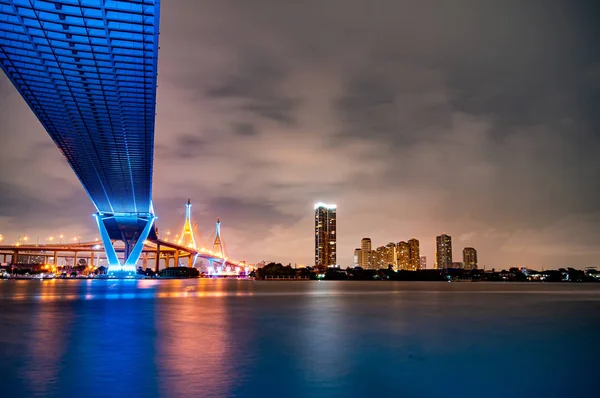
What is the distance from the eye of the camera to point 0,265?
16188 cm

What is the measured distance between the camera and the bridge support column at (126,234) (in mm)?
111812

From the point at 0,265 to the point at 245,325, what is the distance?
17348 cm

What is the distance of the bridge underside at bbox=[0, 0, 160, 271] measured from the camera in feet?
124

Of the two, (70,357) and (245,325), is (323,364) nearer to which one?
(70,357)

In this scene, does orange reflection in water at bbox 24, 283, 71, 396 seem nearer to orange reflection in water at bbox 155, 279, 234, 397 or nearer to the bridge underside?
orange reflection in water at bbox 155, 279, 234, 397

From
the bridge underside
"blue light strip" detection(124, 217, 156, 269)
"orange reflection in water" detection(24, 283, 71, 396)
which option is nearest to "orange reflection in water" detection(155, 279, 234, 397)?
"orange reflection in water" detection(24, 283, 71, 396)

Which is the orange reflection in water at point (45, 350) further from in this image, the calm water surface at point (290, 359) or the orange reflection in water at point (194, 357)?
the orange reflection in water at point (194, 357)

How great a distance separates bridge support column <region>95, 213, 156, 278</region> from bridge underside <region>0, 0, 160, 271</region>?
25.2 metres

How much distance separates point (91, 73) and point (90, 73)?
20 cm

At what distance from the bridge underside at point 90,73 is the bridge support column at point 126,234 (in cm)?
2524

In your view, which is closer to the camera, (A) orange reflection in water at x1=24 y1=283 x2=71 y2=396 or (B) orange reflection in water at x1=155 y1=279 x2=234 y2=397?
(B) orange reflection in water at x1=155 y1=279 x2=234 y2=397

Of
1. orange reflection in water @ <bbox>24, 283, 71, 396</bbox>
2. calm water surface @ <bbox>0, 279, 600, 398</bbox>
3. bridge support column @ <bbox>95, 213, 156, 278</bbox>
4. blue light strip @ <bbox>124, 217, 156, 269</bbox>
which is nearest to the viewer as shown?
calm water surface @ <bbox>0, 279, 600, 398</bbox>

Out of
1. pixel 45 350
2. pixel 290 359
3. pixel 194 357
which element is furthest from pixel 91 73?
pixel 290 359

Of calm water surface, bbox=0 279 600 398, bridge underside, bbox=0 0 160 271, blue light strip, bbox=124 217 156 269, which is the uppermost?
bridge underside, bbox=0 0 160 271
